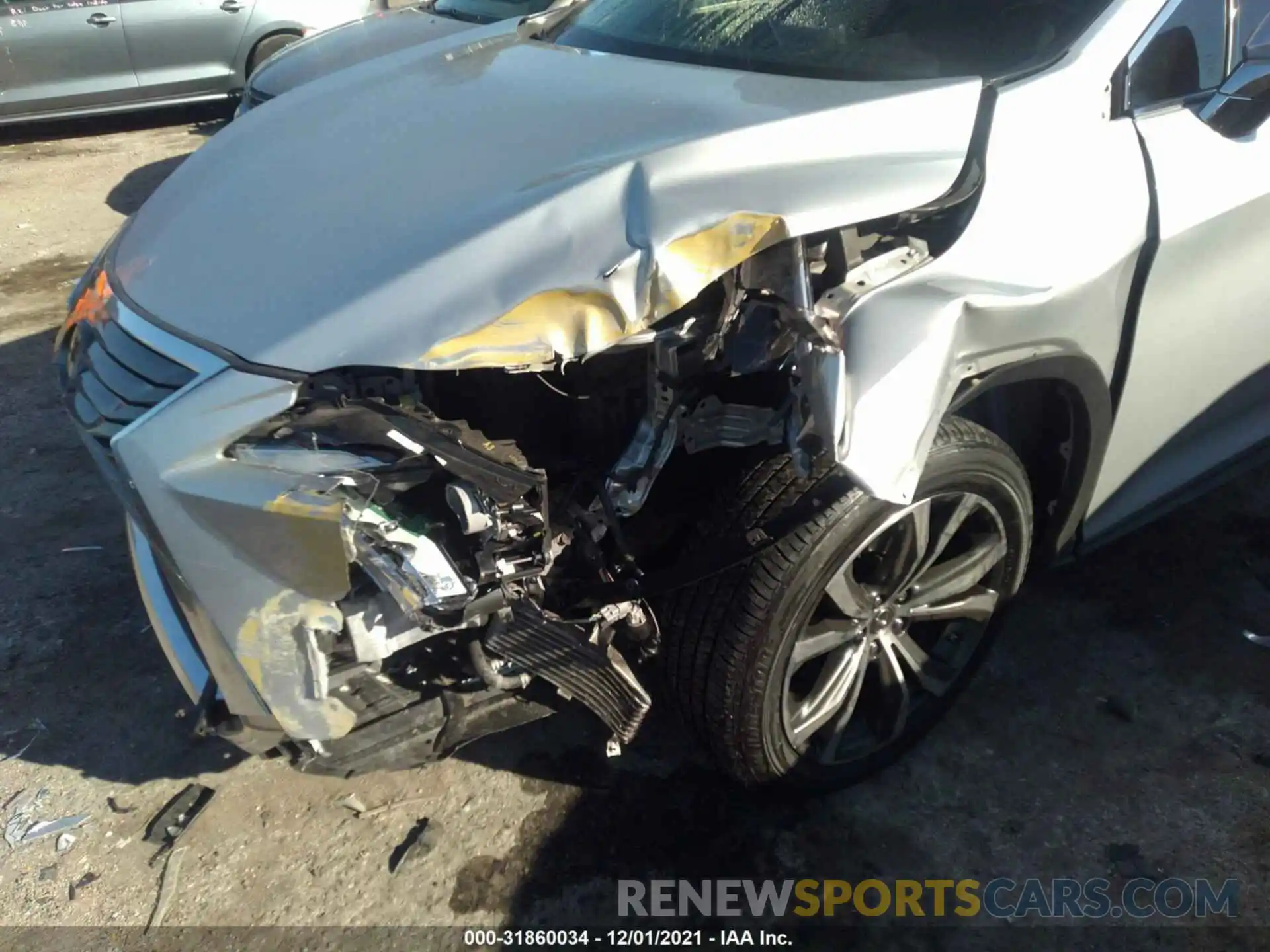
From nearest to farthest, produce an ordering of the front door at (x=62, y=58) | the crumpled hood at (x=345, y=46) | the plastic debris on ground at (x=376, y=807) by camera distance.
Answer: the plastic debris on ground at (x=376, y=807), the crumpled hood at (x=345, y=46), the front door at (x=62, y=58)

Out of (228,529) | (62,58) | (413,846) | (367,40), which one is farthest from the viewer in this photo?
(62,58)

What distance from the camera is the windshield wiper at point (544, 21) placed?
3.14m

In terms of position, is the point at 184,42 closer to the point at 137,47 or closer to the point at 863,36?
the point at 137,47

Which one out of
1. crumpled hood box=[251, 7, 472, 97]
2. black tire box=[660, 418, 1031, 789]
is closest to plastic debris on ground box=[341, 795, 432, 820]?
black tire box=[660, 418, 1031, 789]

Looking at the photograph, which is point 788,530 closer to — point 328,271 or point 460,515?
point 460,515

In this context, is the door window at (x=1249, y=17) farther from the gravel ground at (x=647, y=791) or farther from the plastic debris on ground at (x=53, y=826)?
the plastic debris on ground at (x=53, y=826)

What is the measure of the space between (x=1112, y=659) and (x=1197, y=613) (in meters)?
0.38

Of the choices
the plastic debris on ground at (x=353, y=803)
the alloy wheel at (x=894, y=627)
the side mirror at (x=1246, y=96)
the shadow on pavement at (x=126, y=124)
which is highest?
the side mirror at (x=1246, y=96)

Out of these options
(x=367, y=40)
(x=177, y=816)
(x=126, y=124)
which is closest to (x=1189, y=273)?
(x=177, y=816)

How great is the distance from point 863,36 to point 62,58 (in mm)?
7432

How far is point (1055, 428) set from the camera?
2.37 meters

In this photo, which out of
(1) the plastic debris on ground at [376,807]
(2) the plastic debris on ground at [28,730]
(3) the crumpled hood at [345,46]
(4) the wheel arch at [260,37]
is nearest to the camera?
(1) the plastic debris on ground at [376,807]

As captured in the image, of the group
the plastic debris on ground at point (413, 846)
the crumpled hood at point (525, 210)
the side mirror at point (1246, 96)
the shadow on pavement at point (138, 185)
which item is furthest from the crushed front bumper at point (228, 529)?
the shadow on pavement at point (138, 185)

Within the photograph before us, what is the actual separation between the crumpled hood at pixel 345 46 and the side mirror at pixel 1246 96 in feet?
13.2
